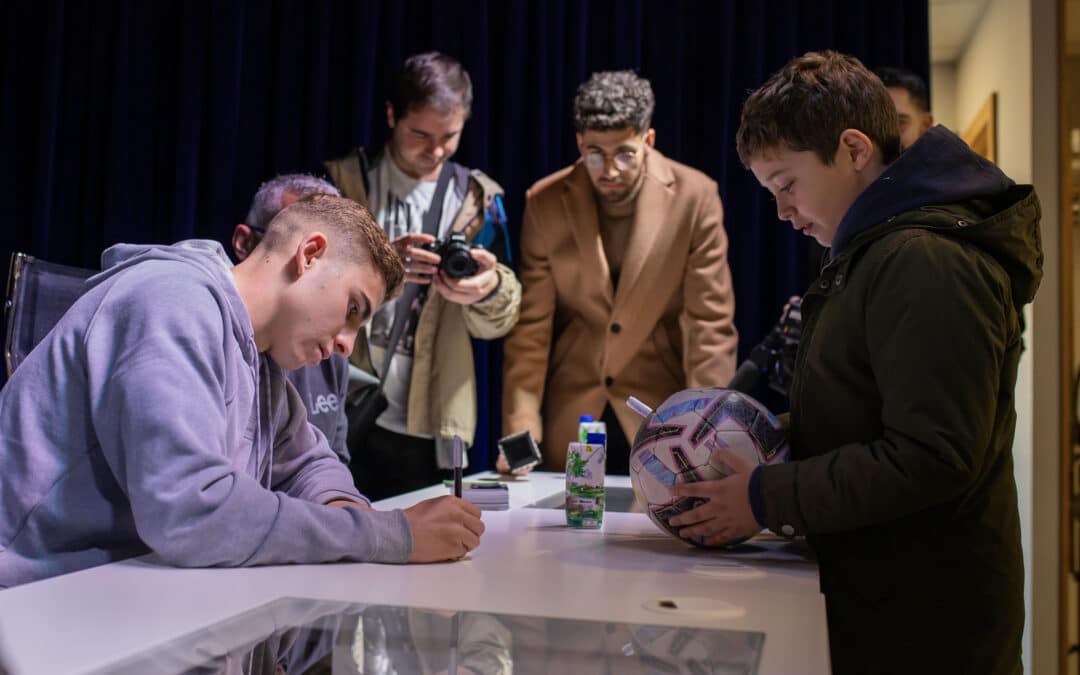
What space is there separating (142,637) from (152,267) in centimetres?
58

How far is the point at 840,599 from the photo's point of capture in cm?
126

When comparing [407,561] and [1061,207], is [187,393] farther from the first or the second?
[1061,207]

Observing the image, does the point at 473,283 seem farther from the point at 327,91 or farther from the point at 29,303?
the point at 327,91

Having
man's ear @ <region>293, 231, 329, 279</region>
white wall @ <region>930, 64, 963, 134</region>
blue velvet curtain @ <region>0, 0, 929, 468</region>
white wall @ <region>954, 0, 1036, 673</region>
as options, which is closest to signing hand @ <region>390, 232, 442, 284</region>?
blue velvet curtain @ <region>0, 0, 929, 468</region>

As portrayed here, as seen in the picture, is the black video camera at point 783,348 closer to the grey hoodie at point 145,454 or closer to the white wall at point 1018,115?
the white wall at point 1018,115

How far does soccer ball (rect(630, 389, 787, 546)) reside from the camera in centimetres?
134

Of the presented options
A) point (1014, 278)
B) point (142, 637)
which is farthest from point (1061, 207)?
point (142, 637)

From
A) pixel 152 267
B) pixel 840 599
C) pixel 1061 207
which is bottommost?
pixel 840 599

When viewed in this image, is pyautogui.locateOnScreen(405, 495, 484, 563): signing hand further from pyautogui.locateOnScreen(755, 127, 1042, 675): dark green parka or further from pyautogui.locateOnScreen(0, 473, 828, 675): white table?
pyautogui.locateOnScreen(755, 127, 1042, 675): dark green parka

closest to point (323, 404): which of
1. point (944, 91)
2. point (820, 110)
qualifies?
point (820, 110)

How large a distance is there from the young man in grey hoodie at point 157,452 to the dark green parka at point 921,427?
0.47 meters

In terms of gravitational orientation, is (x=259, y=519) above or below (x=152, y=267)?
below

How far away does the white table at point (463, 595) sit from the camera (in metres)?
0.86

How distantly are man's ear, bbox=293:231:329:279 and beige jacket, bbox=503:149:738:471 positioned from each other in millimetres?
1418
